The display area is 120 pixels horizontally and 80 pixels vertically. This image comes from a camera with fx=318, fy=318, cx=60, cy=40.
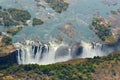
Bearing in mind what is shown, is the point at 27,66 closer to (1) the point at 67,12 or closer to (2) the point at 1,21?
(2) the point at 1,21

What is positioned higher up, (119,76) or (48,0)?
(48,0)

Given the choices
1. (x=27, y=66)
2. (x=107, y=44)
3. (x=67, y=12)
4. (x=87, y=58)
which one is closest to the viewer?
(x=27, y=66)

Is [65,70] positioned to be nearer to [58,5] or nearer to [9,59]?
[9,59]

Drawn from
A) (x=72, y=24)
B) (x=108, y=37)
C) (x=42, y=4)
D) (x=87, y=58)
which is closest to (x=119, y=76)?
(x=87, y=58)

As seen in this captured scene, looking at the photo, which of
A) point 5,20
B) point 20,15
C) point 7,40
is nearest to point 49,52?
point 7,40

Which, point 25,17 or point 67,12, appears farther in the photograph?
point 67,12

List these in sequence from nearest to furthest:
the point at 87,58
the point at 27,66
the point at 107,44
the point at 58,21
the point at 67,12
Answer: the point at 27,66
the point at 87,58
the point at 107,44
the point at 58,21
the point at 67,12
